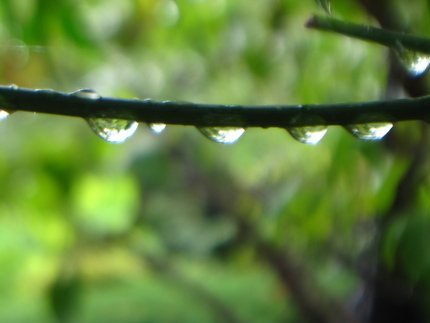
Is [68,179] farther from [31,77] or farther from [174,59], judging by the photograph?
[174,59]

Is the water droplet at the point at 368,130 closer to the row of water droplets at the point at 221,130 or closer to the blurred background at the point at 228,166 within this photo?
the row of water droplets at the point at 221,130

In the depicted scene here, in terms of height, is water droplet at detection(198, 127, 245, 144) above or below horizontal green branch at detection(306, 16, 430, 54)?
below

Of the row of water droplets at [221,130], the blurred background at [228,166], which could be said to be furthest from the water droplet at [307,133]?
the blurred background at [228,166]

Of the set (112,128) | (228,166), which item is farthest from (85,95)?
(228,166)

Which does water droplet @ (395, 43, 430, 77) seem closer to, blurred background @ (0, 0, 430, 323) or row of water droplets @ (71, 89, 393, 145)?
row of water droplets @ (71, 89, 393, 145)

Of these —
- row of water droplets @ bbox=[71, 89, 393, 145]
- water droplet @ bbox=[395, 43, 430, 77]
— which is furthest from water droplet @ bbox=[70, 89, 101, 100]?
water droplet @ bbox=[395, 43, 430, 77]

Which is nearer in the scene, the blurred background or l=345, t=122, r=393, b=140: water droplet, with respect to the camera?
l=345, t=122, r=393, b=140: water droplet

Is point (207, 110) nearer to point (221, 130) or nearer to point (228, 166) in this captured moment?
point (221, 130)
